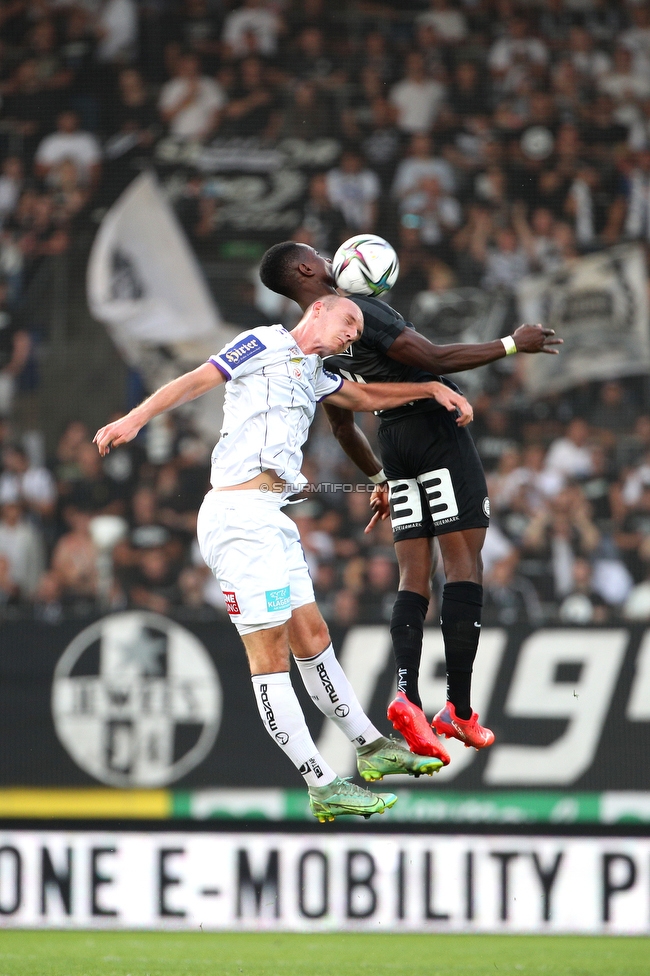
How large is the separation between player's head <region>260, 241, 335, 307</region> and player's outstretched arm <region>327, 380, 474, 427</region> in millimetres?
475

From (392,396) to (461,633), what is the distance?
116 centimetres

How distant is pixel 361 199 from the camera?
13.8m

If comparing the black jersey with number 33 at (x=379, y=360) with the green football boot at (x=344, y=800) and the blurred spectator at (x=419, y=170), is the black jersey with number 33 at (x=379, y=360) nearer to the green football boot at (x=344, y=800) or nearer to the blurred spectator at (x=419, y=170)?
the green football boot at (x=344, y=800)

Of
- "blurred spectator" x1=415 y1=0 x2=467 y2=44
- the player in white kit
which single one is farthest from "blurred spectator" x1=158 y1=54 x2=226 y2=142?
the player in white kit

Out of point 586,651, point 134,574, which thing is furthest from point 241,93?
point 586,651

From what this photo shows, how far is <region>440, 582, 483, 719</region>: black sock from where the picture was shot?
6324mm

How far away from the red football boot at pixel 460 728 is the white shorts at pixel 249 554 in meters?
0.94

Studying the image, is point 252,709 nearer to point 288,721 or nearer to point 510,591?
point 510,591

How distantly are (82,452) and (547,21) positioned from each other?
737 cm

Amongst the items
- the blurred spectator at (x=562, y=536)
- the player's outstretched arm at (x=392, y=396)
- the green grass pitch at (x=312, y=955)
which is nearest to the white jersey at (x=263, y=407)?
the player's outstretched arm at (x=392, y=396)

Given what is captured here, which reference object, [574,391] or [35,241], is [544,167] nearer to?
[574,391]

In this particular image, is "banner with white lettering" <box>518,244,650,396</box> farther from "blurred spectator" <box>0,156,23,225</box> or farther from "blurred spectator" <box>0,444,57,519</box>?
"blurred spectator" <box>0,156,23,225</box>

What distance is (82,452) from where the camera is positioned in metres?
12.4

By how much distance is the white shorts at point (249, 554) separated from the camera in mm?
5980
